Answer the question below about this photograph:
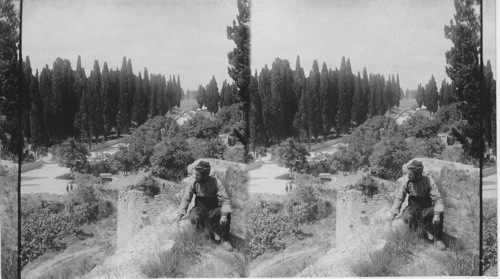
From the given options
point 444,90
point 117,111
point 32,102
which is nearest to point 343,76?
point 444,90

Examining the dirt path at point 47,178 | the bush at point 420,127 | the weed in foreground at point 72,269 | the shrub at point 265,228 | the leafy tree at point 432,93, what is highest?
the leafy tree at point 432,93

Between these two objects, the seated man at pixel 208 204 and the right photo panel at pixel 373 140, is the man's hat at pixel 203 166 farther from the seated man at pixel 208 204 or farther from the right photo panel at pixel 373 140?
the right photo panel at pixel 373 140

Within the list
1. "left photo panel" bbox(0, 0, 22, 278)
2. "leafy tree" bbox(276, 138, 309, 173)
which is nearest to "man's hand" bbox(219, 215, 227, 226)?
"leafy tree" bbox(276, 138, 309, 173)

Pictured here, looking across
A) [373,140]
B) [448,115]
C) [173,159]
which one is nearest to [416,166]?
[373,140]

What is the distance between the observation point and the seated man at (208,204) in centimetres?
526

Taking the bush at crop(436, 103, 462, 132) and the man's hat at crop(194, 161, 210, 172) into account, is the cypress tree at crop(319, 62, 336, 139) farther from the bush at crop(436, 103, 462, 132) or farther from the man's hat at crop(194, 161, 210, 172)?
the man's hat at crop(194, 161, 210, 172)

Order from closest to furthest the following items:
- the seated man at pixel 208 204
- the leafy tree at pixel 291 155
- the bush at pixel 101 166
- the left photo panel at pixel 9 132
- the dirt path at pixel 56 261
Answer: the left photo panel at pixel 9 132 → the dirt path at pixel 56 261 → the seated man at pixel 208 204 → the bush at pixel 101 166 → the leafy tree at pixel 291 155

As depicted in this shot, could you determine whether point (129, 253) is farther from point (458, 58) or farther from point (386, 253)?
point (458, 58)

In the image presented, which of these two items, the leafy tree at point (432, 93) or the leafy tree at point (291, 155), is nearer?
the leafy tree at point (432, 93)

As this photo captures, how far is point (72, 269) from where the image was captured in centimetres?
517

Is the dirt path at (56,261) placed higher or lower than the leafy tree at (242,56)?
lower

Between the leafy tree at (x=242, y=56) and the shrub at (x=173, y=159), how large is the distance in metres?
0.61

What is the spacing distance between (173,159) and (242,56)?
122 cm

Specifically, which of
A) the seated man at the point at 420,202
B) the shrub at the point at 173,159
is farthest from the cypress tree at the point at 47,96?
the seated man at the point at 420,202
